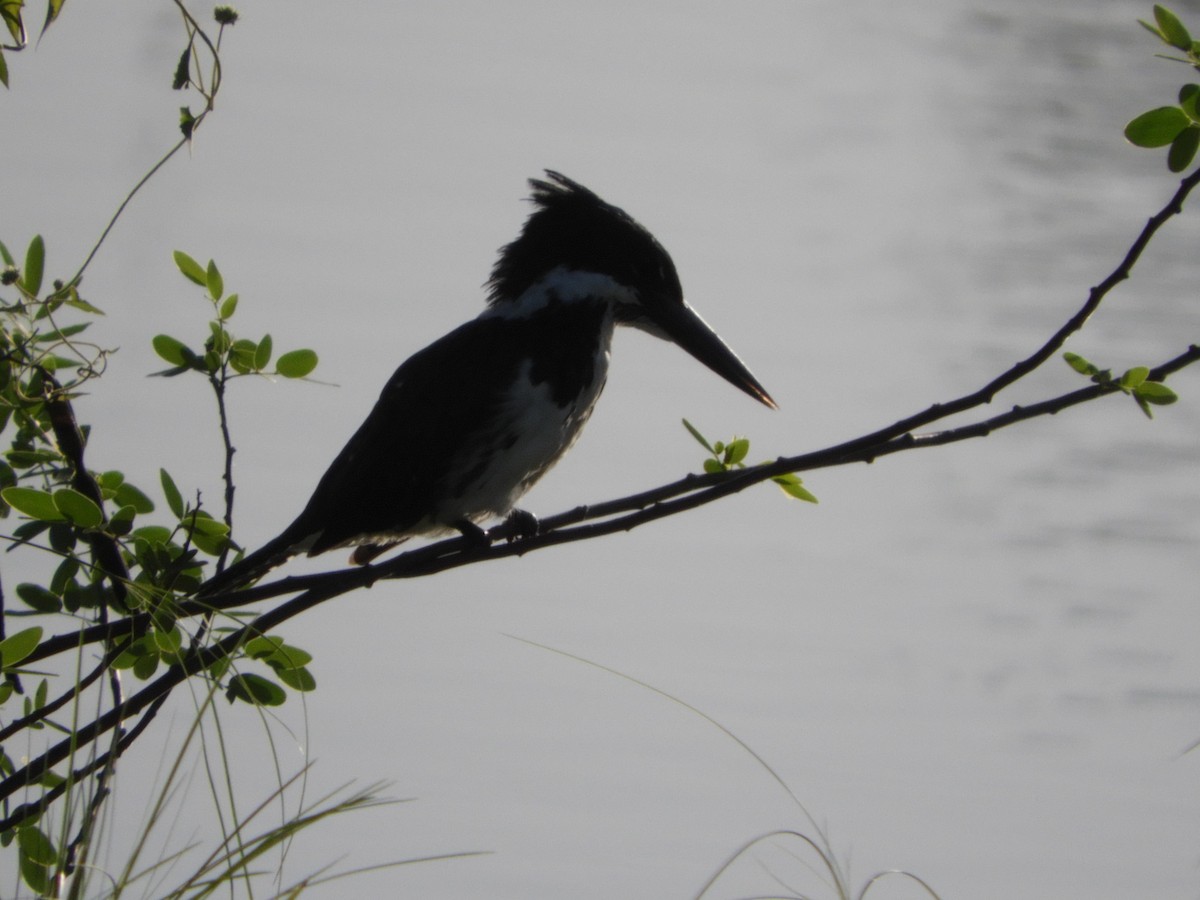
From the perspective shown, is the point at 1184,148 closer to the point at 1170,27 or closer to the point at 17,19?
the point at 1170,27

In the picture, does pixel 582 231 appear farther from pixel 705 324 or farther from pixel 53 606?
pixel 53 606

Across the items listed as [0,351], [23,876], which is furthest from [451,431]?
[23,876]

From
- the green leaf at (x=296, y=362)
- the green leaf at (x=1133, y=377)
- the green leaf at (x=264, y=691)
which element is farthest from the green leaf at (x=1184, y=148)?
the green leaf at (x=264, y=691)

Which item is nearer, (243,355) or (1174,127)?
(1174,127)

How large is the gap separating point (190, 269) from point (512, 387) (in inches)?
25.3

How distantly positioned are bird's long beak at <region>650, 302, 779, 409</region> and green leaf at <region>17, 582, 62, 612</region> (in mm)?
1135

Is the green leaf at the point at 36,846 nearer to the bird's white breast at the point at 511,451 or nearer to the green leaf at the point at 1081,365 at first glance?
the bird's white breast at the point at 511,451

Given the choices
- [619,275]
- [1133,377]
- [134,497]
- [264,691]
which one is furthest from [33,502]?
[619,275]

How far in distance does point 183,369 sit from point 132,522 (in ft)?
0.62

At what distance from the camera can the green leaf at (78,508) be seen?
58.9 inches

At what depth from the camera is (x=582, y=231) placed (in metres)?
2.54

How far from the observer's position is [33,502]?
1494 millimetres

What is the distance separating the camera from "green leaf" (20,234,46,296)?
168 centimetres

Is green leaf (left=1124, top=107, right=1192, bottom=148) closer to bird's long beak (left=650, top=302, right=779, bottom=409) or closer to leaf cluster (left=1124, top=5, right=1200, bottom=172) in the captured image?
leaf cluster (left=1124, top=5, right=1200, bottom=172)
